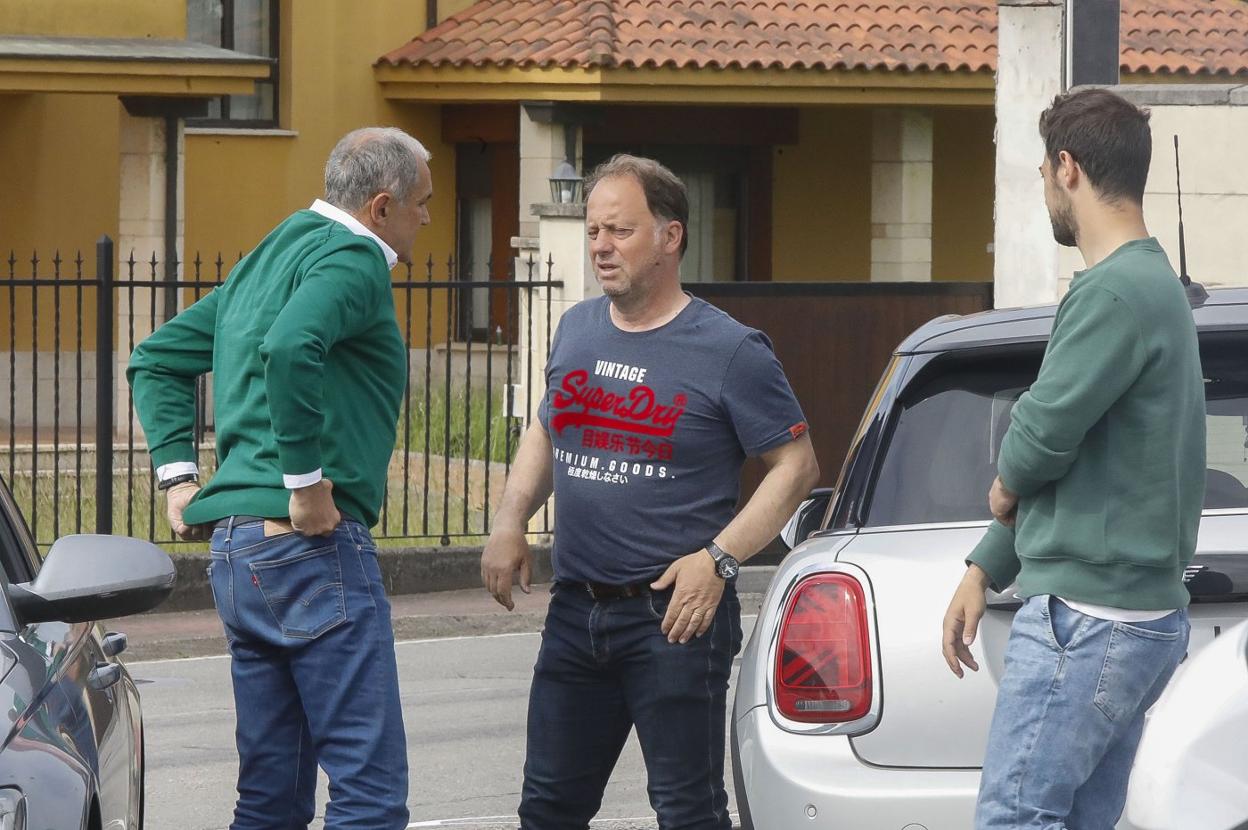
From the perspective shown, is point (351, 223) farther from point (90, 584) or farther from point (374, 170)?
point (90, 584)

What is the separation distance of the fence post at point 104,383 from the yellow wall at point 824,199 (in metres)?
13.3

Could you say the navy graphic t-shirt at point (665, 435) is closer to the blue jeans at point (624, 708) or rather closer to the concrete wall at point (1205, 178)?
the blue jeans at point (624, 708)

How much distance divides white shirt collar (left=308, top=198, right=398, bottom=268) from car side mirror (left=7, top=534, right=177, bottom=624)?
0.78 meters

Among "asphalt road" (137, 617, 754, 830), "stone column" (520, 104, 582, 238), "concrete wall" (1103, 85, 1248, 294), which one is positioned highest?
"stone column" (520, 104, 582, 238)

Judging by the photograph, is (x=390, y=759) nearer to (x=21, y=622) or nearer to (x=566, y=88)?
(x=21, y=622)

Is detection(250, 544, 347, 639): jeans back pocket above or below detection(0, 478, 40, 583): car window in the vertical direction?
below

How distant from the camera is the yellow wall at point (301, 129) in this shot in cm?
2077

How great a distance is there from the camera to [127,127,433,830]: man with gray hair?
4078 mm

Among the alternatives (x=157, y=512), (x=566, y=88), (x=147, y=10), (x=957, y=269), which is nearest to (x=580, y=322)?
(x=157, y=512)

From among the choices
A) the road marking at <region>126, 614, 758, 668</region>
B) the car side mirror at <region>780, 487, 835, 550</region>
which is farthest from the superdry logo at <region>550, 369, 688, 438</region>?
the road marking at <region>126, 614, 758, 668</region>

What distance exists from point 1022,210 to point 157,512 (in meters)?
5.27

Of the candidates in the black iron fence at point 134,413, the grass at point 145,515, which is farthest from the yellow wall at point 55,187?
the grass at point 145,515

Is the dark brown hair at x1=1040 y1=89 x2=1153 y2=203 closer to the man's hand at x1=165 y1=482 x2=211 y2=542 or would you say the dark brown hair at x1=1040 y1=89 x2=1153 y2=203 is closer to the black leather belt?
the black leather belt

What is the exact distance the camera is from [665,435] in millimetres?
4238
